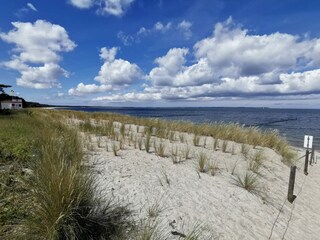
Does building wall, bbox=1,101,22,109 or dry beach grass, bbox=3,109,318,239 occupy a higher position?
building wall, bbox=1,101,22,109

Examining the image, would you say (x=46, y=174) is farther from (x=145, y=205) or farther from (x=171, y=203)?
(x=171, y=203)

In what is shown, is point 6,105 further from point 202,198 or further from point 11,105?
point 202,198

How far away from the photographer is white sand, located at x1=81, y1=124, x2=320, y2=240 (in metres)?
3.94

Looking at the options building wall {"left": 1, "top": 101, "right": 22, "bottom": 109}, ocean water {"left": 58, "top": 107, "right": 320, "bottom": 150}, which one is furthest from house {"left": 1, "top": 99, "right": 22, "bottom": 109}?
ocean water {"left": 58, "top": 107, "right": 320, "bottom": 150}

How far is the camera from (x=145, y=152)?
7.48 m

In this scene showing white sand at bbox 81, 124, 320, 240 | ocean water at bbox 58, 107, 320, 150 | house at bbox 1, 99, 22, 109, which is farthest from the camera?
house at bbox 1, 99, 22, 109

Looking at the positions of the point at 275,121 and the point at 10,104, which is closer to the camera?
the point at 10,104

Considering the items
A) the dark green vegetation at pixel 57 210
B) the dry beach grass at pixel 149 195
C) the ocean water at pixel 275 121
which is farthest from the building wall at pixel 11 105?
the dark green vegetation at pixel 57 210

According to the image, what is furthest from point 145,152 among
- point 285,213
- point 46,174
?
point 46,174

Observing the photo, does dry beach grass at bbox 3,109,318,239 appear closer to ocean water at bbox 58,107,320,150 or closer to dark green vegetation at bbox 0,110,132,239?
dark green vegetation at bbox 0,110,132,239

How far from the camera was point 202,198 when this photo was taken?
4715 mm

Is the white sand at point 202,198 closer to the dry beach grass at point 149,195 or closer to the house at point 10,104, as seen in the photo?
the dry beach grass at point 149,195

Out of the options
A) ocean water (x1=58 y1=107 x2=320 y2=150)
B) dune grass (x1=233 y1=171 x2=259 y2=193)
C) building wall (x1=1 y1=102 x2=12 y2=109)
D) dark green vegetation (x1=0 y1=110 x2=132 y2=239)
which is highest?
building wall (x1=1 y1=102 x2=12 y2=109)

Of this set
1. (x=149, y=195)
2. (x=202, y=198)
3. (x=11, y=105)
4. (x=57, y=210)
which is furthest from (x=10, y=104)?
(x=57, y=210)
